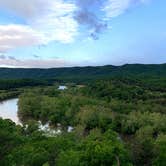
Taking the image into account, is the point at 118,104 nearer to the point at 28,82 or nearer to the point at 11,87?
the point at 11,87

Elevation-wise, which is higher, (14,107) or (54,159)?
(54,159)

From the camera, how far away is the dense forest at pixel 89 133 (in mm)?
28203

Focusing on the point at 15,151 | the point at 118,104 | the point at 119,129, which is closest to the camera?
the point at 15,151

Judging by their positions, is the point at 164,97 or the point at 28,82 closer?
the point at 164,97

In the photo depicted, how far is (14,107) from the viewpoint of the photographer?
3622 inches

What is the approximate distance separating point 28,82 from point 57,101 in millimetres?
84664

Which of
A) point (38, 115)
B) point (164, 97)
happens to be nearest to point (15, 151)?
point (38, 115)

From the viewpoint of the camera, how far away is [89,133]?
47.5 meters

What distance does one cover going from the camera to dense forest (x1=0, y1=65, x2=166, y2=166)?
2820 centimetres

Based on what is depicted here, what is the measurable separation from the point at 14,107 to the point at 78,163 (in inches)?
2662

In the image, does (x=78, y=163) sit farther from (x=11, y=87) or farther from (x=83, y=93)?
(x=11, y=87)

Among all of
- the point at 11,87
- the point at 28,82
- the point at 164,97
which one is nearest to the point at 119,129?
the point at 164,97

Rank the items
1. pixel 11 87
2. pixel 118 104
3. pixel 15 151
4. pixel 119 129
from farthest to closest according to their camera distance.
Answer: pixel 11 87, pixel 118 104, pixel 119 129, pixel 15 151

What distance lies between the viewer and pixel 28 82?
156m
